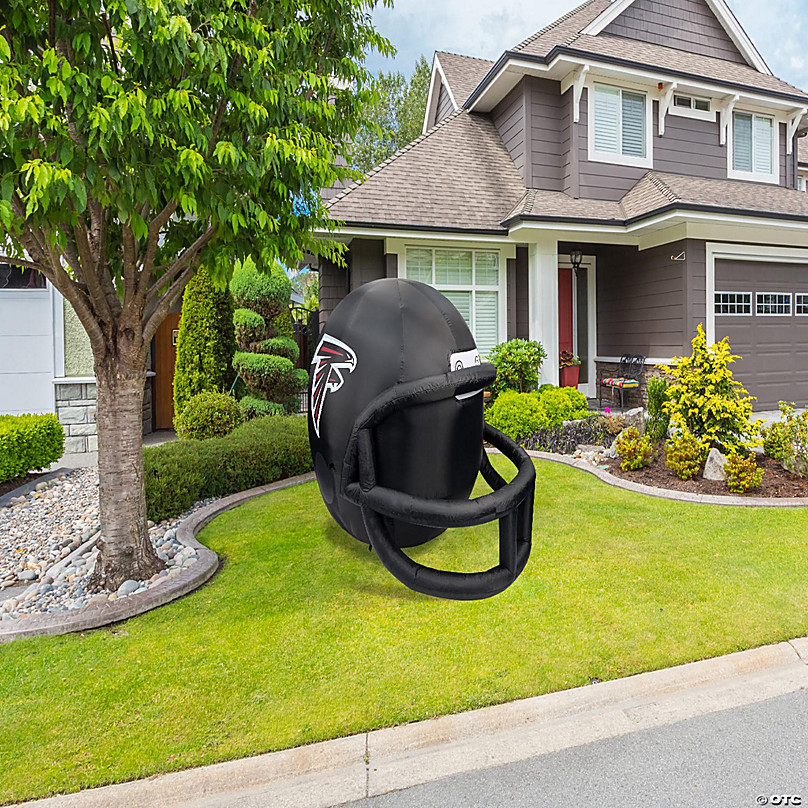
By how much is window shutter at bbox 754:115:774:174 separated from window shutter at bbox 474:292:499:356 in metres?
7.28

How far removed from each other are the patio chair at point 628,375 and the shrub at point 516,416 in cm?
328

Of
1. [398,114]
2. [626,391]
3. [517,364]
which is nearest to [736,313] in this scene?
[626,391]

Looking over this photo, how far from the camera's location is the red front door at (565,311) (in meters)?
12.5

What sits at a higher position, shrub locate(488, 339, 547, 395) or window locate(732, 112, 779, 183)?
window locate(732, 112, 779, 183)

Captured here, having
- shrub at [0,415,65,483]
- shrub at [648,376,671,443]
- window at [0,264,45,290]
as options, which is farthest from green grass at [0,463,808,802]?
window at [0,264,45,290]

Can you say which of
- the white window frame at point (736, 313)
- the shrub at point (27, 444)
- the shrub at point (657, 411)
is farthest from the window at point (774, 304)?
the shrub at point (27, 444)

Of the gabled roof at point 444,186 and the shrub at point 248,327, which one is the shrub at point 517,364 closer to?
the gabled roof at point 444,186

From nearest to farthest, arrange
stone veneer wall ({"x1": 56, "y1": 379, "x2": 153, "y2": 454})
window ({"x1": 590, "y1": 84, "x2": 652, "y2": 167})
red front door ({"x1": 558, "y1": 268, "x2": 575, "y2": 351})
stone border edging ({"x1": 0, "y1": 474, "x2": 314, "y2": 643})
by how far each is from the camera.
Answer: stone border edging ({"x1": 0, "y1": 474, "x2": 314, "y2": 643})
stone veneer wall ({"x1": 56, "y1": 379, "x2": 153, "y2": 454})
window ({"x1": 590, "y1": 84, "x2": 652, "y2": 167})
red front door ({"x1": 558, "y1": 268, "x2": 575, "y2": 351})

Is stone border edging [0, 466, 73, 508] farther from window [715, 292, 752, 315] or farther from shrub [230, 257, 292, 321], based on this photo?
window [715, 292, 752, 315]

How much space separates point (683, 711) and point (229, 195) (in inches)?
148

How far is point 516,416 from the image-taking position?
8219 mm

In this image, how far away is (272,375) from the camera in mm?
9062

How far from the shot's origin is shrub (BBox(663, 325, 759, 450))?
20.9ft

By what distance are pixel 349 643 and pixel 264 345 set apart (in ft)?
22.2
